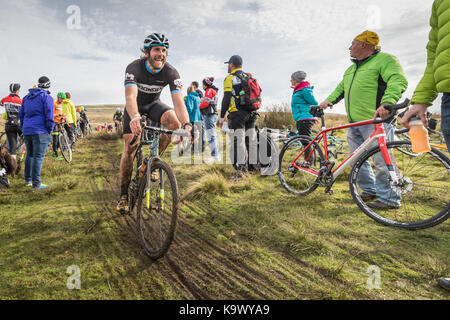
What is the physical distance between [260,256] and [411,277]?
1.31 meters

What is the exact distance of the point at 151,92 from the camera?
3.63m

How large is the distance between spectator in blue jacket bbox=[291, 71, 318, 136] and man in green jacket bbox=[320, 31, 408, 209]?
1.77 m

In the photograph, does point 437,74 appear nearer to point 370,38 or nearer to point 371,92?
point 371,92

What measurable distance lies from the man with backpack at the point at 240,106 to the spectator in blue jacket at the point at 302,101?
1126 millimetres

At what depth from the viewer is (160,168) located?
105 inches

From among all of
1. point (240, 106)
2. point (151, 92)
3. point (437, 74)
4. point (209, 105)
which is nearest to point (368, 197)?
point (437, 74)

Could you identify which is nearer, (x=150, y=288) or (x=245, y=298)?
(x=245, y=298)

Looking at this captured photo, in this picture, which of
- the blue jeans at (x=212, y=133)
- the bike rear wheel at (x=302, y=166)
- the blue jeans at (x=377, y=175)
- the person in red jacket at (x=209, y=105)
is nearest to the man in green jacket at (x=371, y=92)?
the blue jeans at (x=377, y=175)

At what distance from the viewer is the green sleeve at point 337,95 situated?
4.23 m

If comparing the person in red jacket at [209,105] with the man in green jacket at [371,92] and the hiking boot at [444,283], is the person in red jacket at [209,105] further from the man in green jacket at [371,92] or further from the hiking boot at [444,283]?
the hiking boot at [444,283]

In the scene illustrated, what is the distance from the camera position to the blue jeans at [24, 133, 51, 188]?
5320 millimetres
